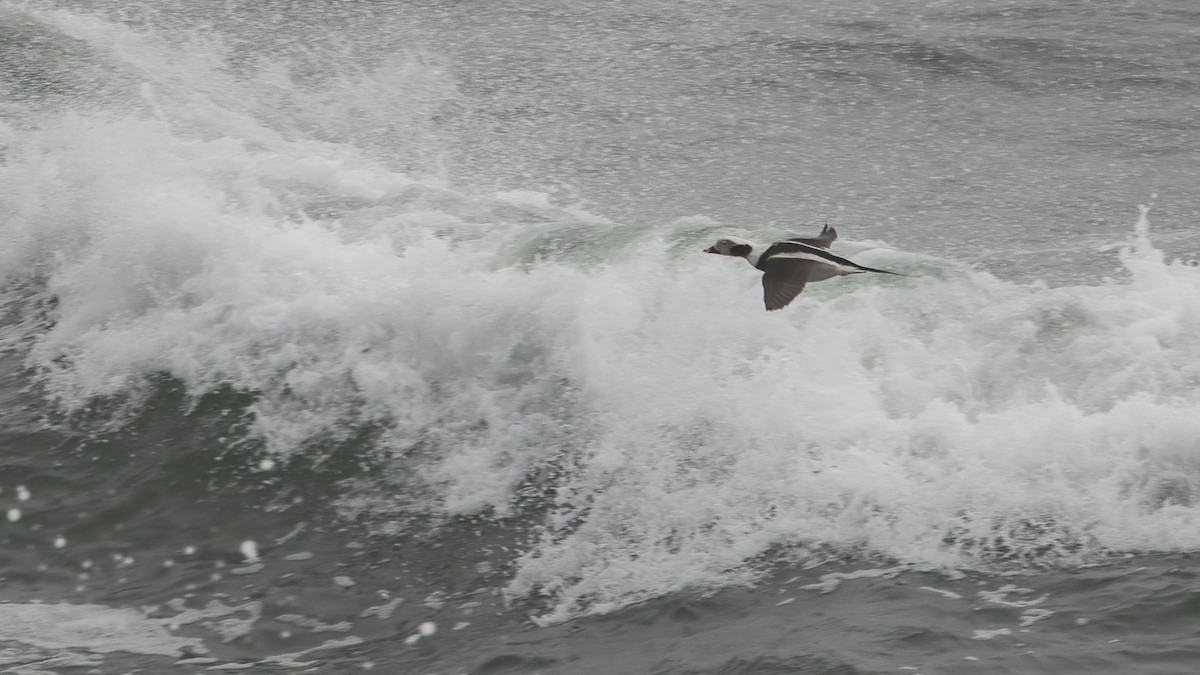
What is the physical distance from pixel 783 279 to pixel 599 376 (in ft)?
4.75

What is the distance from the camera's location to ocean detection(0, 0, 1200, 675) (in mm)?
5754

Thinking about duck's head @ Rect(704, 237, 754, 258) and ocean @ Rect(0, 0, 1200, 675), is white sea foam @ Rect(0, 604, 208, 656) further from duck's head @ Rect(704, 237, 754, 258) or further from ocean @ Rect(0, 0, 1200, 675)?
duck's head @ Rect(704, 237, 754, 258)

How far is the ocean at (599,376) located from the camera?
18.9 feet

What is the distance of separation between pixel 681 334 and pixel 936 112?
502 cm

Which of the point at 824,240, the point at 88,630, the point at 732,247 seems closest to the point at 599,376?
the point at 732,247

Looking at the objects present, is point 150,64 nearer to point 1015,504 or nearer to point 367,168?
point 367,168

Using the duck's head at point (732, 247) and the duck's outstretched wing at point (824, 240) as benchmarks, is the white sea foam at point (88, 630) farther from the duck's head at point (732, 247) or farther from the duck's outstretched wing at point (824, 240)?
the duck's outstretched wing at point (824, 240)

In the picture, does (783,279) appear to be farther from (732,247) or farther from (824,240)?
(824,240)

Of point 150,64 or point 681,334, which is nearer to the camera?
point 681,334

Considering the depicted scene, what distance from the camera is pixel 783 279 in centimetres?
637

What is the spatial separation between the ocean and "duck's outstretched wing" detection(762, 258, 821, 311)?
76 cm

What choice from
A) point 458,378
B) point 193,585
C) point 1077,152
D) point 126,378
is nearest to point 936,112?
point 1077,152

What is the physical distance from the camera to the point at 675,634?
555cm

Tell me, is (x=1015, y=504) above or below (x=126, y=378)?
below
